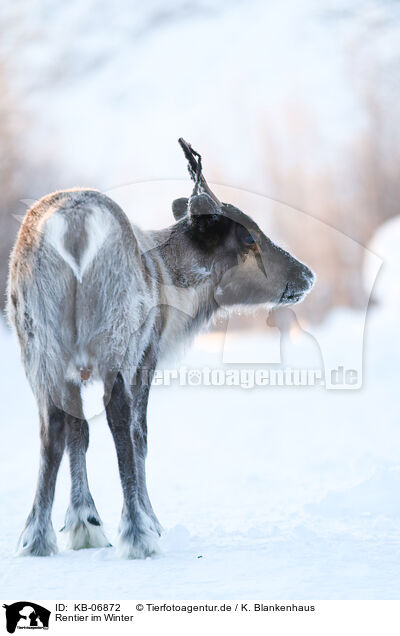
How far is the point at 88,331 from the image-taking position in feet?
14.7

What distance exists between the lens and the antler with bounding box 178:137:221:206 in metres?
5.10

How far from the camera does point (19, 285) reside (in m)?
4.60

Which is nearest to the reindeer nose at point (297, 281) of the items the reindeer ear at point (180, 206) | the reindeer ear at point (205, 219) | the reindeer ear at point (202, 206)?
the reindeer ear at point (205, 219)

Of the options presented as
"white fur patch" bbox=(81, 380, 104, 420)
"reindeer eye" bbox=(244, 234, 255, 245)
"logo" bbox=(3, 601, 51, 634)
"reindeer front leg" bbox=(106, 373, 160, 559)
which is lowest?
"logo" bbox=(3, 601, 51, 634)

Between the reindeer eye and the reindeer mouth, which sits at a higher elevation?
the reindeer eye

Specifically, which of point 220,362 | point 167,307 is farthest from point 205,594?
point 220,362

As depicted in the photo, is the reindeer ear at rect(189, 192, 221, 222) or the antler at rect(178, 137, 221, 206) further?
the antler at rect(178, 137, 221, 206)

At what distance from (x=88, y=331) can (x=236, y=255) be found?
1.24 metres

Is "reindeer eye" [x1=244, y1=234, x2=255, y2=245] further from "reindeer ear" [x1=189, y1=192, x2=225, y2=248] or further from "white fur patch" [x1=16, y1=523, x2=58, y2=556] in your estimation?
"white fur patch" [x1=16, y1=523, x2=58, y2=556]

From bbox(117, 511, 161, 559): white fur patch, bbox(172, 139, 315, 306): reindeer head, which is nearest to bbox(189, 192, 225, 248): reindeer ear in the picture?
bbox(172, 139, 315, 306): reindeer head

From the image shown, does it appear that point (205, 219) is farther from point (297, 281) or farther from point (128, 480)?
point (128, 480)

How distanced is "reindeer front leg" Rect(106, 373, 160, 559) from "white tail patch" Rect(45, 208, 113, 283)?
621 mm

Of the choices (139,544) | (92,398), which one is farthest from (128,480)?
(92,398)

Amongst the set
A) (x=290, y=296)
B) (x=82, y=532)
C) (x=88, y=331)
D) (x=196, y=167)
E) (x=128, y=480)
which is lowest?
(x=82, y=532)
